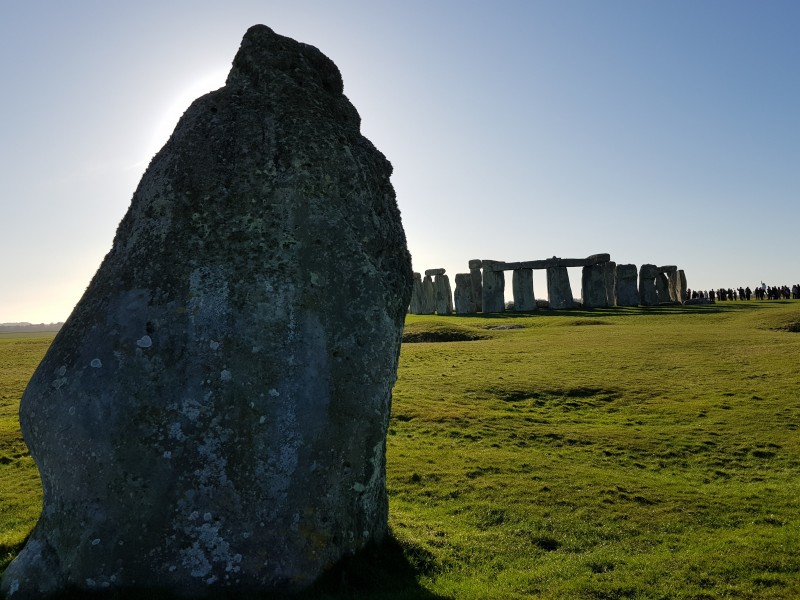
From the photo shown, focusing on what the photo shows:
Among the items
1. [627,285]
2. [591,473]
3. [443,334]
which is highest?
[627,285]

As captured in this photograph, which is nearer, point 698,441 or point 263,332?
point 263,332

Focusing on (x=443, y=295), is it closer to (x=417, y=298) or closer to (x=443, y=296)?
(x=443, y=296)

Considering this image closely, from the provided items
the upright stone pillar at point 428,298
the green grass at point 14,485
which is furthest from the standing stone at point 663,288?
the green grass at point 14,485

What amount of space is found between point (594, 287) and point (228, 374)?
146ft

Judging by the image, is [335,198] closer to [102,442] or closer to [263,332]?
[263,332]

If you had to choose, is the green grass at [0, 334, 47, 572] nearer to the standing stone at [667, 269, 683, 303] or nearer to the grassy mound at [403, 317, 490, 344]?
the grassy mound at [403, 317, 490, 344]

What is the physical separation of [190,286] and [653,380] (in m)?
15.1

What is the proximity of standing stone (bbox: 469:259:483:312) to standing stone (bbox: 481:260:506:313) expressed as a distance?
1.16 metres

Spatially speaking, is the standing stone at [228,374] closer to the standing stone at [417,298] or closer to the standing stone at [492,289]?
the standing stone at [492,289]

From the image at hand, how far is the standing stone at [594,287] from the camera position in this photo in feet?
154

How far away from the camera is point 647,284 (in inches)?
1908

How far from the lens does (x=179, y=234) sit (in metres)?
5.71

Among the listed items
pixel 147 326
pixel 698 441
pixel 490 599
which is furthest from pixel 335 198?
pixel 698 441

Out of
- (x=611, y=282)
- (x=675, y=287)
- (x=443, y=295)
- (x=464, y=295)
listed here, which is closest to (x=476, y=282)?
(x=464, y=295)
